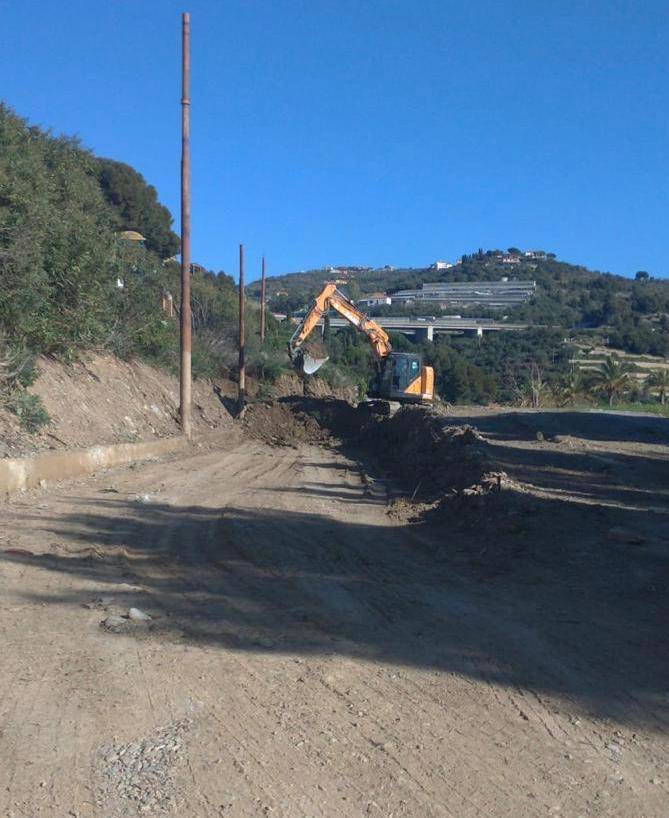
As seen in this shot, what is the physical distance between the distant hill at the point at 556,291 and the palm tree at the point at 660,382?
47.3ft

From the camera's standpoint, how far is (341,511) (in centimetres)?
1448

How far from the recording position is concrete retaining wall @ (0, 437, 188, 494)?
1428 centimetres

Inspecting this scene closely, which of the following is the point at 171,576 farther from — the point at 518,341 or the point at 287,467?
the point at 518,341

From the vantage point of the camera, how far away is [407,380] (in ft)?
124

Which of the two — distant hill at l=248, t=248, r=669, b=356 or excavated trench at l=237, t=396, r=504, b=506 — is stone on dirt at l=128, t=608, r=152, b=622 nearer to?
excavated trench at l=237, t=396, r=504, b=506

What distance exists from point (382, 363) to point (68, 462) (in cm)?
2399

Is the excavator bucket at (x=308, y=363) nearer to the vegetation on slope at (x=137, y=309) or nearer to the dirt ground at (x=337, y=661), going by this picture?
the vegetation on slope at (x=137, y=309)

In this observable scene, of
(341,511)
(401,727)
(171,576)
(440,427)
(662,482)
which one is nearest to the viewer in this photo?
(401,727)

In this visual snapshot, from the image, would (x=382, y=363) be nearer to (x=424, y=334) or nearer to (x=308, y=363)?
(x=308, y=363)

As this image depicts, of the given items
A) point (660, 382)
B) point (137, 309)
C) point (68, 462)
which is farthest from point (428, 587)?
point (660, 382)

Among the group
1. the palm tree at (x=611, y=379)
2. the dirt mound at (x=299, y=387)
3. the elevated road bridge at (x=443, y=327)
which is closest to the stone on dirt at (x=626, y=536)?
the dirt mound at (x=299, y=387)

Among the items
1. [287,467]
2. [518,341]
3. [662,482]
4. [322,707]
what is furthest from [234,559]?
[518,341]

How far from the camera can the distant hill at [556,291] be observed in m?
78.1

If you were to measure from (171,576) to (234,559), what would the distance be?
1078mm
